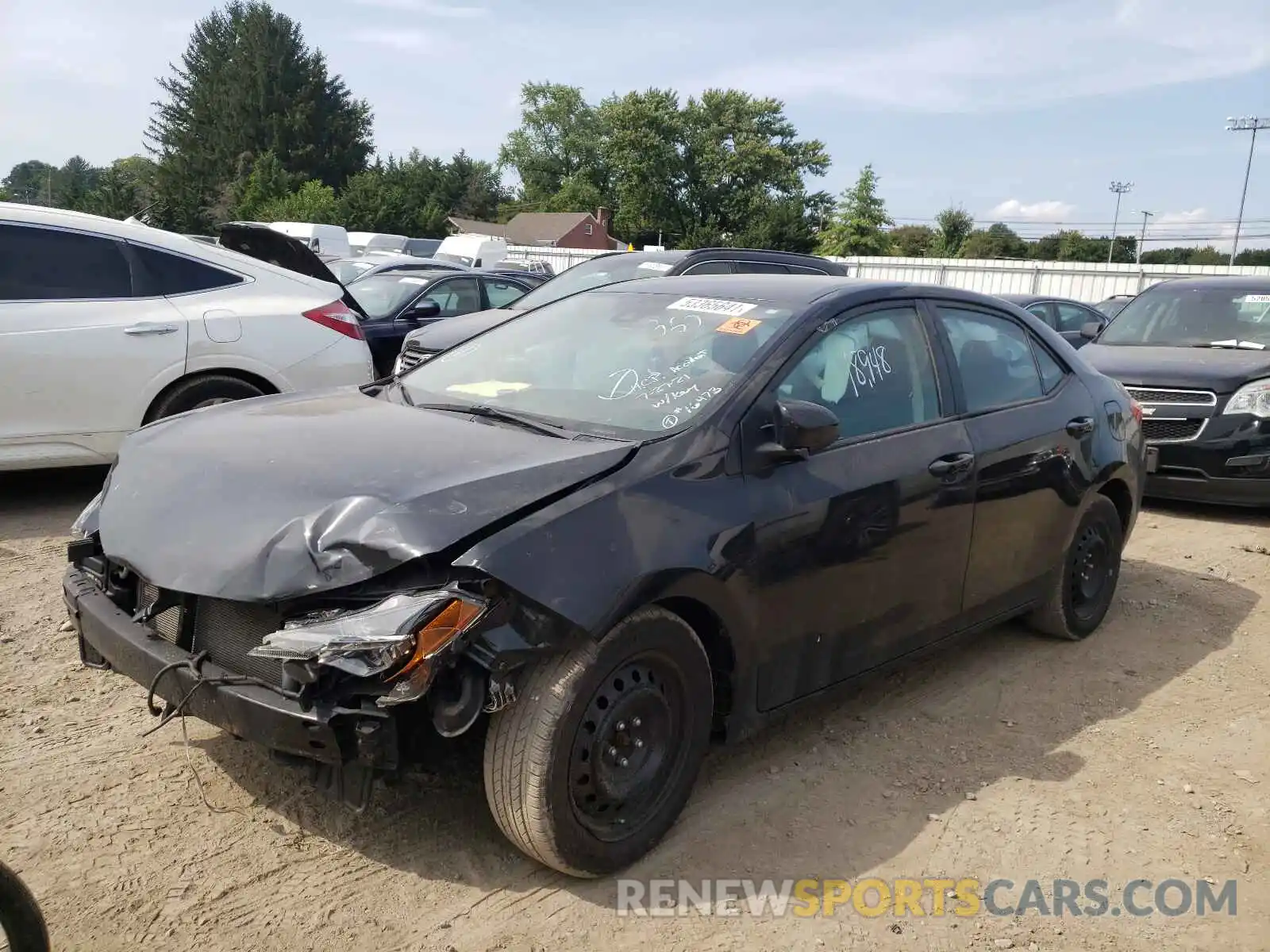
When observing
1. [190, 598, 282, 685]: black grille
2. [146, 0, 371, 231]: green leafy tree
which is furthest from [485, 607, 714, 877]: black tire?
[146, 0, 371, 231]: green leafy tree

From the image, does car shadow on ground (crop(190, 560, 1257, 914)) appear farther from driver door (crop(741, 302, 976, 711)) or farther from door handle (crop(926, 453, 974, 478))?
door handle (crop(926, 453, 974, 478))

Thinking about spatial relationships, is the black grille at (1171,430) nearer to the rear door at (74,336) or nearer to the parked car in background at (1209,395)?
the parked car in background at (1209,395)

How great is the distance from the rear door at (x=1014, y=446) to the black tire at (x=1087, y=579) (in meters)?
0.20

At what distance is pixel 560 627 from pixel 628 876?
848 mm

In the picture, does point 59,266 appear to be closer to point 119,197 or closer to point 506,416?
point 506,416

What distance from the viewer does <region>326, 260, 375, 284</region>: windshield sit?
1270 cm

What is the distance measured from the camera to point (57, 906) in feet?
8.73

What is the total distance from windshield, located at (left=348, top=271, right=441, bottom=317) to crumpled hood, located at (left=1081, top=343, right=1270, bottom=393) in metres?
6.33

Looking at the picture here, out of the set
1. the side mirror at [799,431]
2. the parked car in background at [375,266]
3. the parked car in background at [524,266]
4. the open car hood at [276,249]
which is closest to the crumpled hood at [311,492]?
the side mirror at [799,431]

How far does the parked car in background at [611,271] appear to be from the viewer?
7938 mm

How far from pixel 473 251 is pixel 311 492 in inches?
995

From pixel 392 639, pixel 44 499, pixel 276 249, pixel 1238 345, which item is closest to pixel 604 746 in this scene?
pixel 392 639

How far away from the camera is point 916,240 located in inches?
3342

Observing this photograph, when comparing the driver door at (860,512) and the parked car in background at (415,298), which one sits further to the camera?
the parked car in background at (415,298)
